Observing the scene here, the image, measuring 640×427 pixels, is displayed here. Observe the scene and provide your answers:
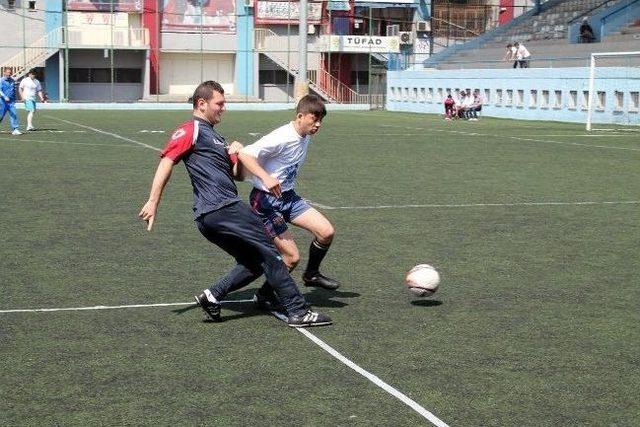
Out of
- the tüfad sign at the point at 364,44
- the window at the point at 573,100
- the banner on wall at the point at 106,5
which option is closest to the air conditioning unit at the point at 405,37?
the tüfad sign at the point at 364,44

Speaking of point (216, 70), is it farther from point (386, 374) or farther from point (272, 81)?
point (386, 374)

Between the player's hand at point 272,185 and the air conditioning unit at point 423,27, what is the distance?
6663 cm

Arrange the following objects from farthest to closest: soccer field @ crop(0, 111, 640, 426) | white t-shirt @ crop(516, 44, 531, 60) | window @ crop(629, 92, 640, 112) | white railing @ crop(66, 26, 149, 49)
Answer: white railing @ crop(66, 26, 149, 49) < white t-shirt @ crop(516, 44, 531, 60) < window @ crop(629, 92, 640, 112) < soccer field @ crop(0, 111, 640, 426)

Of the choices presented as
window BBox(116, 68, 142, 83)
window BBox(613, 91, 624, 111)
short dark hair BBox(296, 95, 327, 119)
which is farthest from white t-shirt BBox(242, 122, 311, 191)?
window BBox(116, 68, 142, 83)

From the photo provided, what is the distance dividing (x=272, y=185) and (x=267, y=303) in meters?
1.22

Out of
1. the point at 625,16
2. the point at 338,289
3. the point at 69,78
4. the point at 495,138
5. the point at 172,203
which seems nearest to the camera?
the point at 338,289

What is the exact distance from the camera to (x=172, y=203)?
48.3 feet

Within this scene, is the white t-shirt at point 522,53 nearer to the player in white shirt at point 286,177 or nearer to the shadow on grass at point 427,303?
the shadow on grass at point 427,303

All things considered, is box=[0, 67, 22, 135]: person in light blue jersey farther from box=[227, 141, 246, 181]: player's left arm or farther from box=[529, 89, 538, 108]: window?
box=[227, 141, 246, 181]: player's left arm

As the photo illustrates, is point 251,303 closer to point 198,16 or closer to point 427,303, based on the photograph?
point 427,303

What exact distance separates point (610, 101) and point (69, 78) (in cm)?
3737

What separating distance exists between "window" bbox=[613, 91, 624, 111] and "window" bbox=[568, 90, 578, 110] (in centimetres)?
329

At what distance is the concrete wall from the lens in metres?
39.0

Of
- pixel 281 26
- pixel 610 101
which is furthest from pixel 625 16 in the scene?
pixel 281 26
